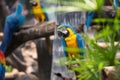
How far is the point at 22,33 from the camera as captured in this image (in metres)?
2.08

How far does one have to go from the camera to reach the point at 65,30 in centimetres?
126

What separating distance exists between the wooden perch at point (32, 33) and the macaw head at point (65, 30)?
629mm

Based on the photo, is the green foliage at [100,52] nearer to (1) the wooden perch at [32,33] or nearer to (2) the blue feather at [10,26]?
(1) the wooden perch at [32,33]

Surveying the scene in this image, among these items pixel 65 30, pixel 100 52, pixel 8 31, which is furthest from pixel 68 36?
pixel 8 31

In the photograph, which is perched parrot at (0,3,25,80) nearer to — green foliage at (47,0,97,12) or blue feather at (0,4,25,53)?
blue feather at (0,4,25,53)

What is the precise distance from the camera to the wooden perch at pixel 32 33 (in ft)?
6.48

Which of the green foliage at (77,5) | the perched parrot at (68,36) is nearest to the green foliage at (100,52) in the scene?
the green foliage at (77,5)

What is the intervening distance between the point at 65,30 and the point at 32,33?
0.79 m

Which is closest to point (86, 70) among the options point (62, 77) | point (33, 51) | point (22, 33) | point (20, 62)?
point (62, 77)

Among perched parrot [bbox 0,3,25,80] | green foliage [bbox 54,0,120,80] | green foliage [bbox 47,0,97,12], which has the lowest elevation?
perched parrot [bbox 0,3,25,80]

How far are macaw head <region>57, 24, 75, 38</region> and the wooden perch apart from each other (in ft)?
2.06

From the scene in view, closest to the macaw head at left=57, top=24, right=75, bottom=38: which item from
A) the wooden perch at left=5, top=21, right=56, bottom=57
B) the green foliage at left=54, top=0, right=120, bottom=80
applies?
the wooden perch at left=5, top=21, right=56, bottom=57

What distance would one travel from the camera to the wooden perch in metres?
1.97

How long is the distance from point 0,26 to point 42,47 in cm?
54
